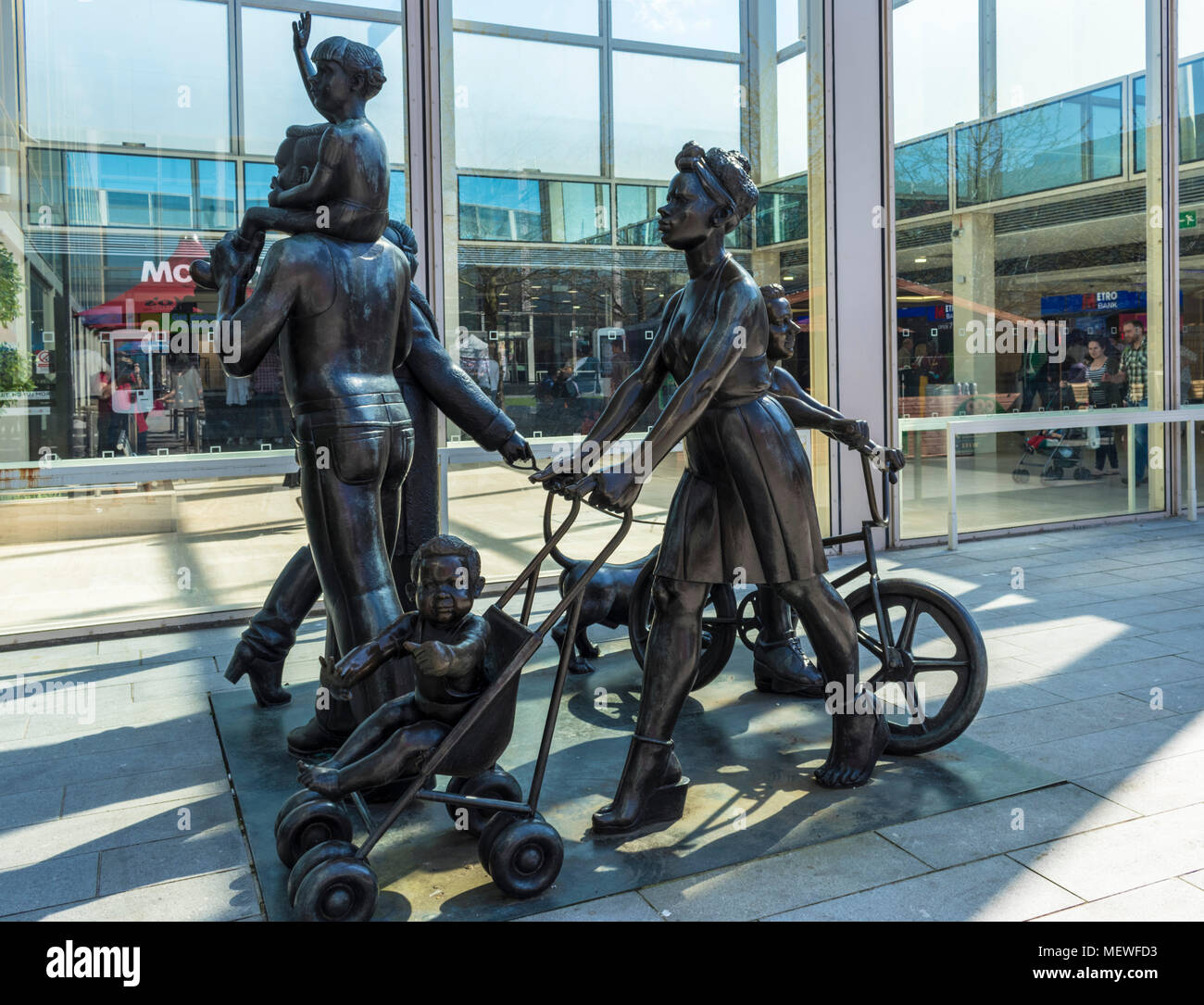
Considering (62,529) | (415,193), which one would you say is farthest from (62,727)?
(415,193)

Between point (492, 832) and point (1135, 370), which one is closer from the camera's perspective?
point (492, 832)

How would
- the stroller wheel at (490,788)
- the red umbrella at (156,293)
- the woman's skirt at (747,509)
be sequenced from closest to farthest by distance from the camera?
the stroller wheel at (490,788) < the woman's skirt at (747,509) < the red umbrella at (156,293)

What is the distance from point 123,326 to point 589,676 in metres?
3.67

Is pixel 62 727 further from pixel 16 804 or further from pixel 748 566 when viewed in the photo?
pixel 748 566

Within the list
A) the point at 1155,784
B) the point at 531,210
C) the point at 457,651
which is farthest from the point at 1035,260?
the point at 457,651

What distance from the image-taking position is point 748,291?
3709 millimetres

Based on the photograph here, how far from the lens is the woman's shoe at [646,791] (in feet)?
11.9

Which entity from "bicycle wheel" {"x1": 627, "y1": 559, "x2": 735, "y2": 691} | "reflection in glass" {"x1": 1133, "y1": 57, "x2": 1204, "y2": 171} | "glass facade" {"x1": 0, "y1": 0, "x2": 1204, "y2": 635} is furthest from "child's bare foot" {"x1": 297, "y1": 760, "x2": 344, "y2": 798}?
"reflection in glass" {"x1": 1133, "y1": 57, "x2": 1204, "y2": 171}

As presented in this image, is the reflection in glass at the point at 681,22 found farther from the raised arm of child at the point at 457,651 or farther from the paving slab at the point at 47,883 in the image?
the paving slab at the point at 47,883

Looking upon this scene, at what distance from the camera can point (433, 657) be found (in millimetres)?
3074

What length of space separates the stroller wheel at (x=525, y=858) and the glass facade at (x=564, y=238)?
4.69 metres

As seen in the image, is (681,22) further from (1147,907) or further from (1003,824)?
(1147,907)

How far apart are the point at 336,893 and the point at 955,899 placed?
5.35 ft
